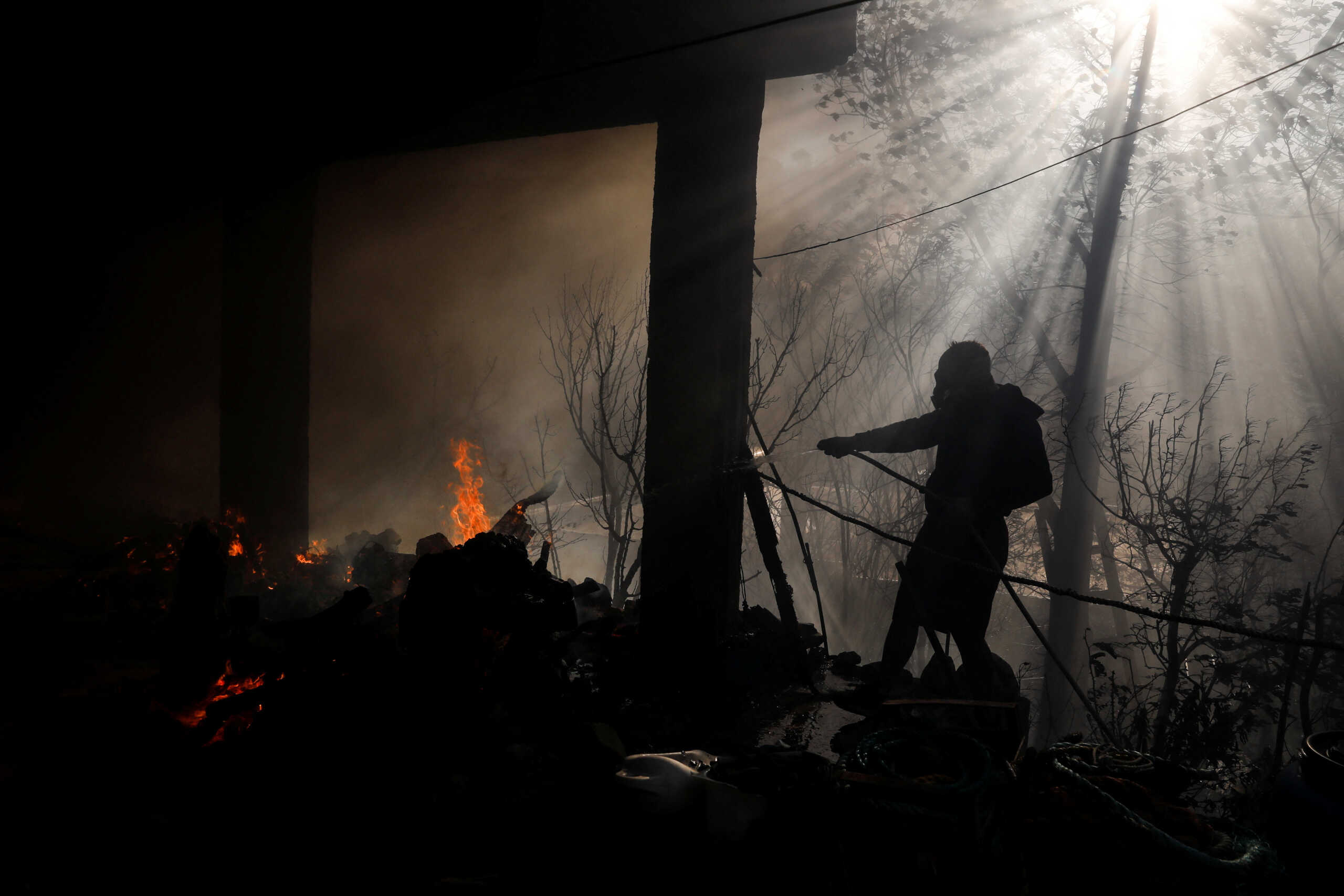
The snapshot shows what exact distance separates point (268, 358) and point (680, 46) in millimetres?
5115

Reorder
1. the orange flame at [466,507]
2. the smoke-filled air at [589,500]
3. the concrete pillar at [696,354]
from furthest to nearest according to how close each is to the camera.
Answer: the orange flame at [466,507] → the concrete pillar at [696,354] → the smoke-filled air at [589,500]

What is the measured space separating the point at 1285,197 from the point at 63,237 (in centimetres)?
2770

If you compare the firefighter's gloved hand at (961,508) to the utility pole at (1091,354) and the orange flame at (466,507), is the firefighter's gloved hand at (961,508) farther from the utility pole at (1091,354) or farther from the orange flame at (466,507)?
the utility pole at (1091,354)

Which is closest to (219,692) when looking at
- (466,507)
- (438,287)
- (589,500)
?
(466,507)

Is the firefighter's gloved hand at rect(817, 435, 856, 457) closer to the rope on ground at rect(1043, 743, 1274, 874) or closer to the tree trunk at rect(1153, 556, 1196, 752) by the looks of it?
the rope on ground at rect(1043, 743, 1274, 874)

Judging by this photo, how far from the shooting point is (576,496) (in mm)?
14086

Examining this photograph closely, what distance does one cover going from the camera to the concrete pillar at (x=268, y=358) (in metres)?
6.70

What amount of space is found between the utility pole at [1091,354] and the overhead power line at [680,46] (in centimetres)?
1180

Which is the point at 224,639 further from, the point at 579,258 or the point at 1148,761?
the point at 579,258

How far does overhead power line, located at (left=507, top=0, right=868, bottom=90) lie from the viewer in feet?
12.3

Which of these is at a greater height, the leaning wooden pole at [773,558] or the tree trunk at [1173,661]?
the leaning wooden pole at [773,558]

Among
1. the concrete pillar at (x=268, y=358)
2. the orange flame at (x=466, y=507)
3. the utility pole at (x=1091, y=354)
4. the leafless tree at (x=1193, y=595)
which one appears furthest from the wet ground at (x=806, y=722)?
the utility pole at (x=1091, y=354)

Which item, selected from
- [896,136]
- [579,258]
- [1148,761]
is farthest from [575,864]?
[896,136]

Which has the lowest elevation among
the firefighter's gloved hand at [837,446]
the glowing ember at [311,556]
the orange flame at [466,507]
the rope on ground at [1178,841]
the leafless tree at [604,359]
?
the rope on ground at [1178,841]
